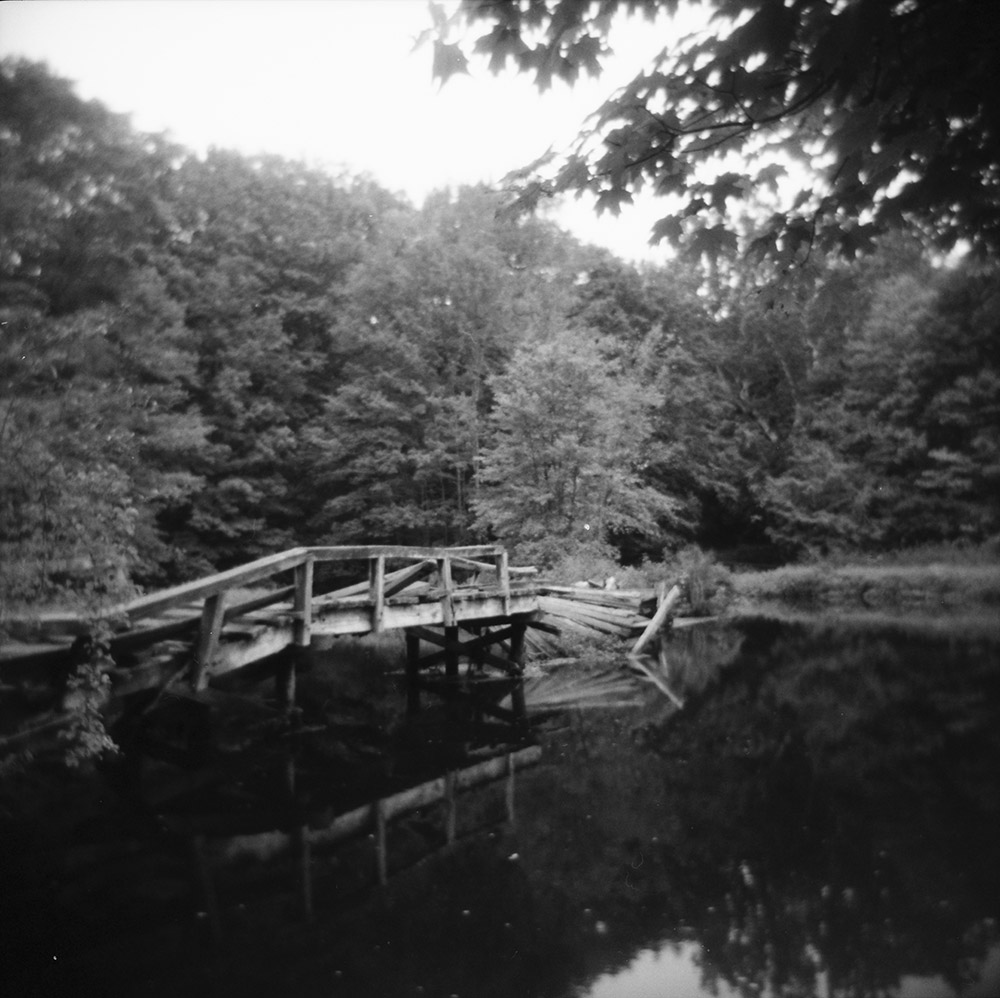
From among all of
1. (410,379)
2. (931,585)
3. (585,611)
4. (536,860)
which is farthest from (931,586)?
(410,379)

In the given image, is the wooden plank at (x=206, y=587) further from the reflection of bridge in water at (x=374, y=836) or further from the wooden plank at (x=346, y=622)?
the reflection of bridge in water at (x=374, y=836)

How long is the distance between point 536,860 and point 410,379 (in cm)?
2188

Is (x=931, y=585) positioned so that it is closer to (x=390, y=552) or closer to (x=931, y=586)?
(x=931, y=586)

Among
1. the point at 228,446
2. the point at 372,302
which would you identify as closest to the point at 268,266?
the point at 372,302

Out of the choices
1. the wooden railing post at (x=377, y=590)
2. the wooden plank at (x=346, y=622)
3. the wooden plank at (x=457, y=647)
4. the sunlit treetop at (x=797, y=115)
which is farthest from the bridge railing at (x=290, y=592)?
the sunlit treetop at (x=797, y=115)

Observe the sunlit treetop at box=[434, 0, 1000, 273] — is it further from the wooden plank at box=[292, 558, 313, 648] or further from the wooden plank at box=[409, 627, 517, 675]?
the wooden plank at box=[409, 627, 517, 675]

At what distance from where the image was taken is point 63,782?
6875 millimetres

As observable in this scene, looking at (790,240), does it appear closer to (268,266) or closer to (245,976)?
(245,976)

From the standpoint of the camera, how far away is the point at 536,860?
5.02 meters

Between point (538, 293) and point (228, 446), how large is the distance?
13353 millimetres

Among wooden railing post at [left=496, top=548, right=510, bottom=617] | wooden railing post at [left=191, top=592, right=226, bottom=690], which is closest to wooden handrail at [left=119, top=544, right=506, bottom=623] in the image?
wooden railing post at [left=191, top=592, right=226, bottom=690]

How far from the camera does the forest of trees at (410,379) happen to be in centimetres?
325

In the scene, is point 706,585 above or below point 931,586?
below

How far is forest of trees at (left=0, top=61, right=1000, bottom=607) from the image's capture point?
128 inches
